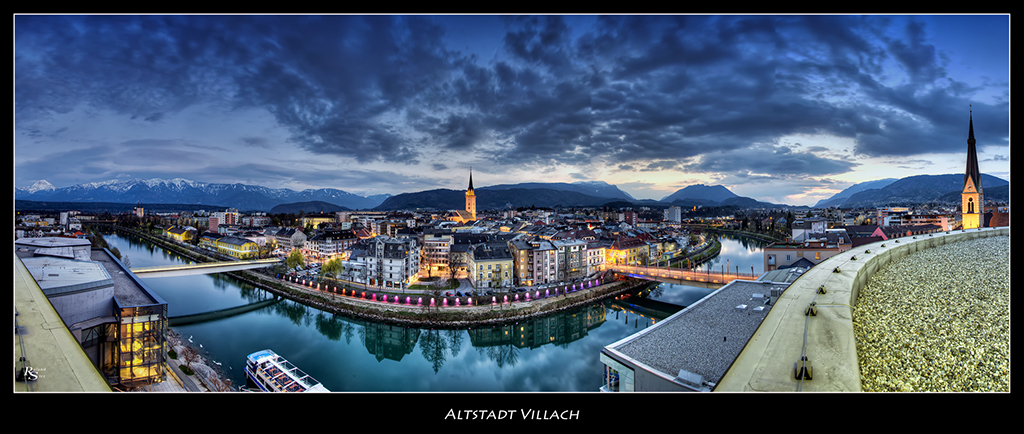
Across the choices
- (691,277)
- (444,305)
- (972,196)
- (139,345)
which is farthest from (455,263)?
(972,196)

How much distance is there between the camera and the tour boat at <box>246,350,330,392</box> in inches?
183

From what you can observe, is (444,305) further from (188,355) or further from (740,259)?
(740,259)

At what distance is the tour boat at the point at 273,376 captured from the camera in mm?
4652

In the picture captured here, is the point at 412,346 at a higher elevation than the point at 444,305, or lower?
lower

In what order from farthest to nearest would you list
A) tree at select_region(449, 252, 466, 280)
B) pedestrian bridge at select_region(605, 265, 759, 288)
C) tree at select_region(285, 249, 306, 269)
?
tree at select_region(285, 249, 306, 269) → tree at select_region(449, 252, 466, 280) → pedestrian bridge at select_region(605, 265, 759, 288)

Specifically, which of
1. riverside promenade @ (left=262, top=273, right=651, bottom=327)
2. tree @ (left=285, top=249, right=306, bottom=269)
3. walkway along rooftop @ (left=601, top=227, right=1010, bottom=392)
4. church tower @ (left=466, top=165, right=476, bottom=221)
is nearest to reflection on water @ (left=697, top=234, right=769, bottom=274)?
riverside promenade @ (left=262, top=273, right=651, bottom=327)

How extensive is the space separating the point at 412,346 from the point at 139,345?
4215 millimetres

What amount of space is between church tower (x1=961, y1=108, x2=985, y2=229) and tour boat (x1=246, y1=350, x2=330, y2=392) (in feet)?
20.6

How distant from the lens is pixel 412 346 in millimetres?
7559

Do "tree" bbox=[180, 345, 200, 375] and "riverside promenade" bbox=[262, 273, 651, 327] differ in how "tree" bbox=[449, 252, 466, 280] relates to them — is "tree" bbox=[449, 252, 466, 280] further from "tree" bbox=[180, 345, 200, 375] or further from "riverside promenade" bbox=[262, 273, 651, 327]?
"tree" bbox=[180, 345, 200, 375]

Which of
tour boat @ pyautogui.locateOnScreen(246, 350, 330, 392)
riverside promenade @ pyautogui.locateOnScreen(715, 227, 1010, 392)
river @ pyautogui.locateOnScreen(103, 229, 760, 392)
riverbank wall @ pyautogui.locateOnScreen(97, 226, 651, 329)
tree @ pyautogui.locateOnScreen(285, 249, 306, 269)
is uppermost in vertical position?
riverside promenade @ pyautogui.locateOnScreen(715, 227, 1010, 392)

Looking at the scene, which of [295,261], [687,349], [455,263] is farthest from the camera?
[295,261]
